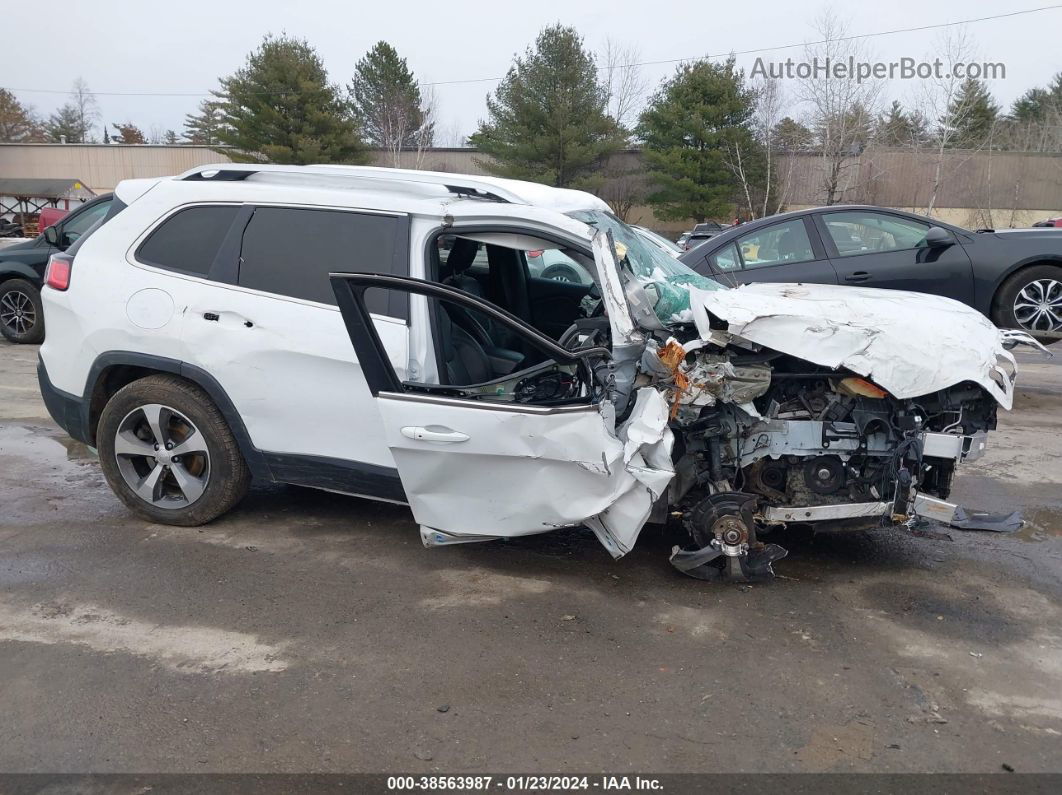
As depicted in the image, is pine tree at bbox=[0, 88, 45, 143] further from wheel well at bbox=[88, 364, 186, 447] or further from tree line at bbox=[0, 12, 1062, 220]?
wheel well at bbox=[88, 364, 186, 447]

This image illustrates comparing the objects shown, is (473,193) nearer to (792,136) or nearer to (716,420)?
(716,420)

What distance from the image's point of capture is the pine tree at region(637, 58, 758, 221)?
1340 inches

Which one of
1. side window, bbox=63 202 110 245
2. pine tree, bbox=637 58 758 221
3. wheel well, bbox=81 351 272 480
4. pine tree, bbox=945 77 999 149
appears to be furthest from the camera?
pine tree, bbox=637 58 758 221

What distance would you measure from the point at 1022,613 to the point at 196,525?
4.24 metres

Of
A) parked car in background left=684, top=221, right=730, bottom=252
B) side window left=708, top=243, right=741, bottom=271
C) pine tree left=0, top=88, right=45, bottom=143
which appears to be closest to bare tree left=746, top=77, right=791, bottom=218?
parked car in background left=684, top=221, right=730, bottom=252

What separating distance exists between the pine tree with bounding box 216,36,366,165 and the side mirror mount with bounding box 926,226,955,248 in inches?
1209

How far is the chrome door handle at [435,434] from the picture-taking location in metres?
3.87

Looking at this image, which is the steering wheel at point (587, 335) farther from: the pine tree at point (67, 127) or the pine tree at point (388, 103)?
the pine tree at point (67, 127)

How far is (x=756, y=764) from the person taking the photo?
2.87 meters

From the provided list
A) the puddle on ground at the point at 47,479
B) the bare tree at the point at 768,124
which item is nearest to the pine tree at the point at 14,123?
the bare tree at the point at 768,124

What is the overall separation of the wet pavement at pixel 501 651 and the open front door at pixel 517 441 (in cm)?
42

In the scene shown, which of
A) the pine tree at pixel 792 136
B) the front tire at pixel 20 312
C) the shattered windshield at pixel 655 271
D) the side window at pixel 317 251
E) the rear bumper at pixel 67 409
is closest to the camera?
the shattered windshield at pixel 655 271

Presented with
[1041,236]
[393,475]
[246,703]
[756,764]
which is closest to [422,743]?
[246,703]

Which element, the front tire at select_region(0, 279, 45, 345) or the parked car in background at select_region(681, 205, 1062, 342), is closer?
the parked car in background at select_region(681, 205, 1062, 342)
